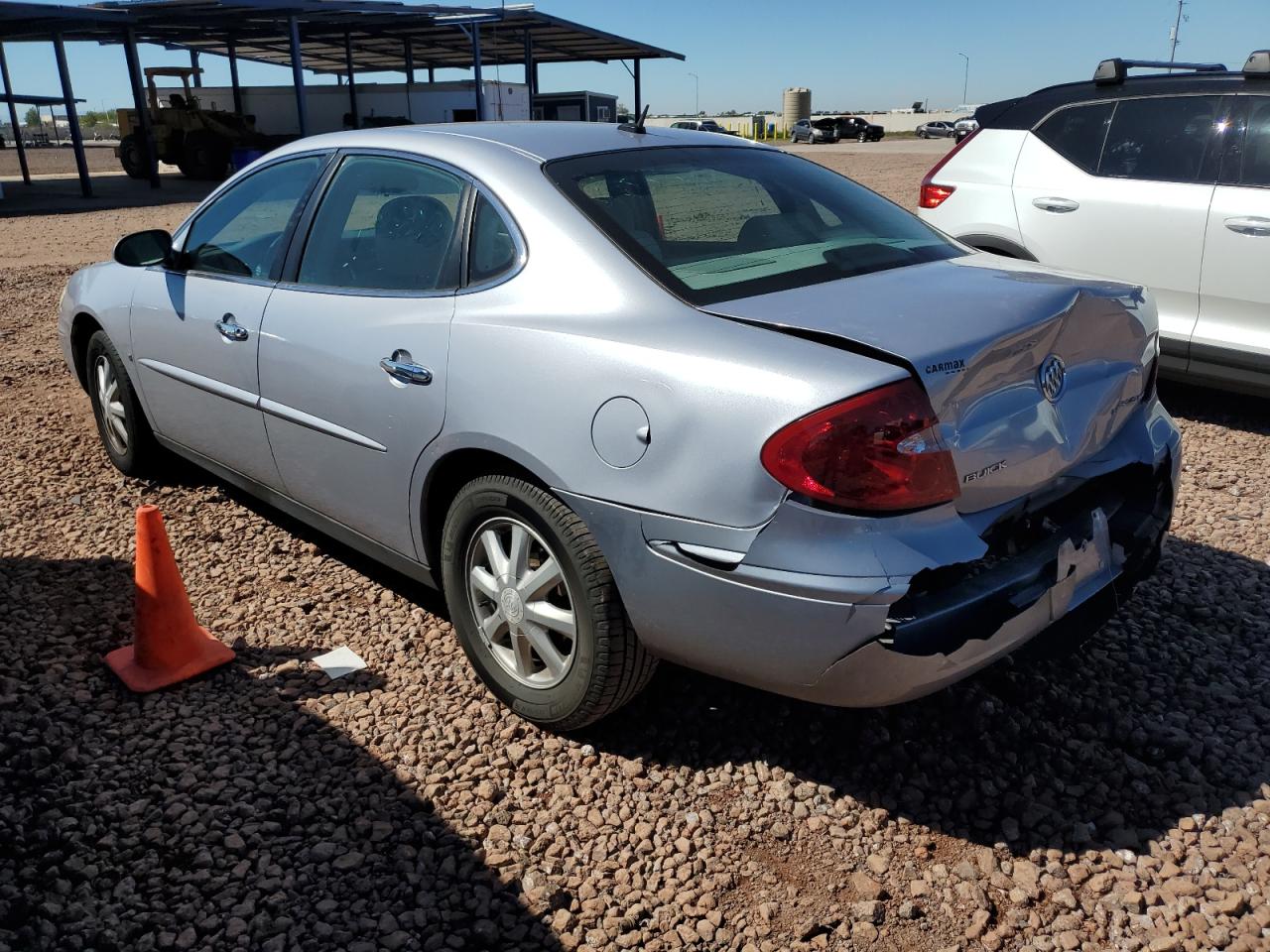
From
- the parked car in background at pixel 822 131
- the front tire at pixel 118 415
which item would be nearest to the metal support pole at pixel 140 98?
the front tire at pixel 118 415

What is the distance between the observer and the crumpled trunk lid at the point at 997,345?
87.7 inches

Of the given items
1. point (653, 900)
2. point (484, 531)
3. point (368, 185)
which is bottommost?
point (653, 900)

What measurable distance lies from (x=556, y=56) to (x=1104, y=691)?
42168 mm

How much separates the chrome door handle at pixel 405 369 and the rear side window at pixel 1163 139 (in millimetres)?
4448

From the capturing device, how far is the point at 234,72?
34531 mm

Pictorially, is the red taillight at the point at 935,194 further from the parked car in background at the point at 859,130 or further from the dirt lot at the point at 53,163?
the parked car in background at the point at 859,130

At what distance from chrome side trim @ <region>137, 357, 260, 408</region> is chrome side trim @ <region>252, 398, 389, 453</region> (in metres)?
0.10

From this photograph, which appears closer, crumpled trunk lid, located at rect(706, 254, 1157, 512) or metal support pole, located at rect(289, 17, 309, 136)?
crumpled trunk lid, located at rect(706, 254, 1157, 512)

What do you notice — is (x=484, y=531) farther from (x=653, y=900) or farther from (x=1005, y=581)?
(x=1005, y=581)

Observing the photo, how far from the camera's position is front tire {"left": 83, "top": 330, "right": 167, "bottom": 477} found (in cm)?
454

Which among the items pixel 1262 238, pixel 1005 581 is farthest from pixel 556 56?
pixel 1005 581

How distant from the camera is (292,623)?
11.7ft

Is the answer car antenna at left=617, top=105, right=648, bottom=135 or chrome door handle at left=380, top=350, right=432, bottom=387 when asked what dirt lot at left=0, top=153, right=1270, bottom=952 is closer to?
chrome door handle at left=380, top=350, right=432, bottom=387

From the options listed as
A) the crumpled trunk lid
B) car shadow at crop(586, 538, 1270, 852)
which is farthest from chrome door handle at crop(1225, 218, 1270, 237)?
the crumpled trunk lid
